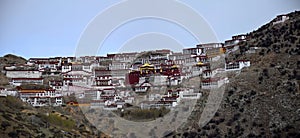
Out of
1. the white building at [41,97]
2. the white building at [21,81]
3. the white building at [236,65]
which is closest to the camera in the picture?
the white building at [41,97]

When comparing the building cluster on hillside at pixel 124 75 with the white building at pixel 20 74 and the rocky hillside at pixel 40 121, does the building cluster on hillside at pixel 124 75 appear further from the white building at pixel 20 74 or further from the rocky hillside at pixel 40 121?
the rocky hillside at pixel 40 121

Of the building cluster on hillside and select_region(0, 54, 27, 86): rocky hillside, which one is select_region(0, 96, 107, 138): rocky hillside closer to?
the building cluster on hillside

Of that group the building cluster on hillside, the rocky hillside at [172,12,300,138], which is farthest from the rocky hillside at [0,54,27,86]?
the rocky hillside at [172,12,300,138]

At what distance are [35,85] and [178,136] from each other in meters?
14.9

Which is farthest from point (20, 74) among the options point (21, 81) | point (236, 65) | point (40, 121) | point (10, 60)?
point (236, 65)

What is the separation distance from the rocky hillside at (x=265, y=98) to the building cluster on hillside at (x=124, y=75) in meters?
2.17

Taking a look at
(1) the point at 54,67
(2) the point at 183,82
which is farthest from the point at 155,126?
(1) the point at 54,67

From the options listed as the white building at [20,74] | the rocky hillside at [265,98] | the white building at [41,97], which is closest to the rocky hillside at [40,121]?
the white building at [41,97]

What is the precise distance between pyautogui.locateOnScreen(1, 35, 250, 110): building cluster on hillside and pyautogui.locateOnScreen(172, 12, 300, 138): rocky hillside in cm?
217

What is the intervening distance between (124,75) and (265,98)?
641 inches

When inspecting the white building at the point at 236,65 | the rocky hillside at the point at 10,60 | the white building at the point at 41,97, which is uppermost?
the rocky hillside at the point at 10,60

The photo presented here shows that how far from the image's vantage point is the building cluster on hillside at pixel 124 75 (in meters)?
32.3

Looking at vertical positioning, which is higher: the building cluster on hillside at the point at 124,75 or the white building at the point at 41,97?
the building cluster on hillside at the point at 124,75

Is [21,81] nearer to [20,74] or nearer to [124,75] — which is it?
[20,74]
